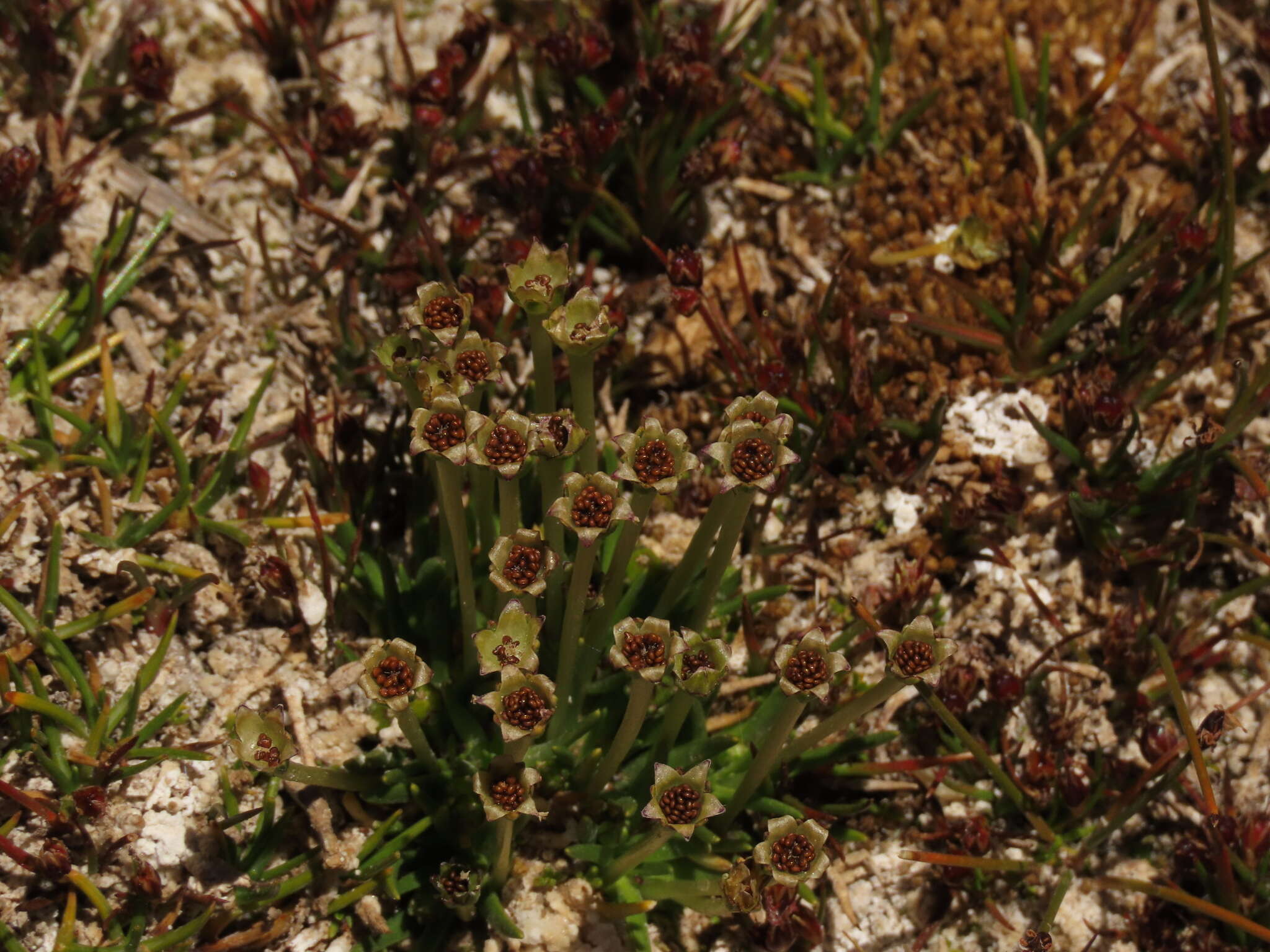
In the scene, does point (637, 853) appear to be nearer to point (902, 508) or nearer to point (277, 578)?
point (277, 578)

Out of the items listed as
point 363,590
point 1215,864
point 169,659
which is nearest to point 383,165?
point 363,590

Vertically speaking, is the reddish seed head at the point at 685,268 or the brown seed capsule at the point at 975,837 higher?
the reddish seed head at the point at 685,268

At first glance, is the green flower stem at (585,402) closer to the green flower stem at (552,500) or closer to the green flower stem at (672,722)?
the green flower stem at (552,500)

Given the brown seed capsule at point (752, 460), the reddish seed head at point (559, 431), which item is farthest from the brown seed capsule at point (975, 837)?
the reddish seed head at point (559, 431)

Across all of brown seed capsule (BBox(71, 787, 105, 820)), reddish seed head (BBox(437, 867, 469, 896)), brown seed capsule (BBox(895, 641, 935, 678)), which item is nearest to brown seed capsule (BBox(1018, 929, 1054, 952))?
brown seed capsule (BBox(895, 641, 935, 678))

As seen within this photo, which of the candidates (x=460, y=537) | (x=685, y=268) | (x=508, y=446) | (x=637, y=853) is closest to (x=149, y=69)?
(x=685, y=268)

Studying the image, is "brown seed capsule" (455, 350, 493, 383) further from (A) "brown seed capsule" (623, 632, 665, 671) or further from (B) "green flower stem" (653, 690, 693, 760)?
(B) "green flower stem" (653, 690, 693, 760)

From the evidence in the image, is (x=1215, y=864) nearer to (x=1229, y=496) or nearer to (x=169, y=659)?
(x=1229, y=496)
